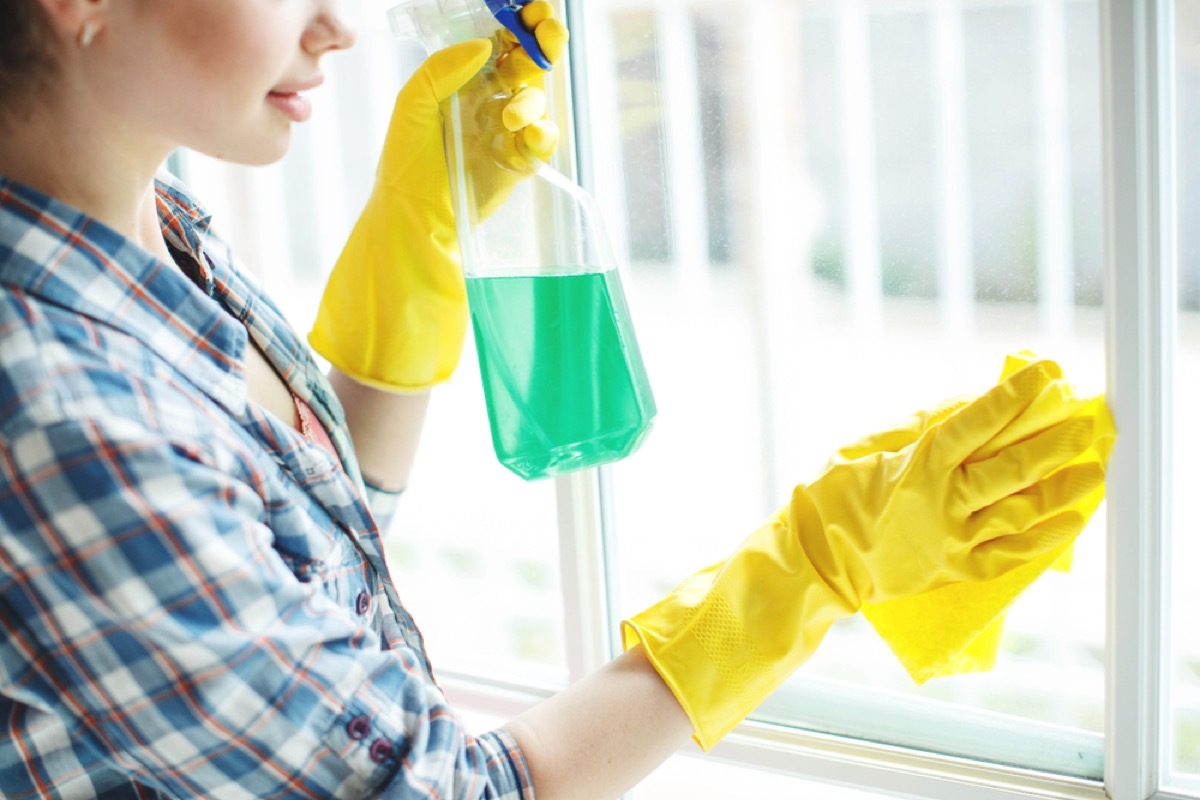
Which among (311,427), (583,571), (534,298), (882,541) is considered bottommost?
(583,571)

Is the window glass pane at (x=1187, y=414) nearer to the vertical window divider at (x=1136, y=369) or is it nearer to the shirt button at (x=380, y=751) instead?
the vertical window divider at (x=1136, y=369)

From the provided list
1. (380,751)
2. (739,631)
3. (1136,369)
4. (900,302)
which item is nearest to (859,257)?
(900,302)

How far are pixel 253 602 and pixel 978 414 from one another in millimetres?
560

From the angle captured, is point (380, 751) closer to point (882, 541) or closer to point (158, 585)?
point (158, 585)

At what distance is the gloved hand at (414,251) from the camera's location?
96cm

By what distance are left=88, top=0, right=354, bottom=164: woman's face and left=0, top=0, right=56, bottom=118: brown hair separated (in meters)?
0.03

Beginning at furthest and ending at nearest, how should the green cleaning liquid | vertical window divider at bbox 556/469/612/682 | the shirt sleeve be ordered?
vertical window divider at bbox 556/469/612/682, the green cleaning liquid, the shirt sleeve

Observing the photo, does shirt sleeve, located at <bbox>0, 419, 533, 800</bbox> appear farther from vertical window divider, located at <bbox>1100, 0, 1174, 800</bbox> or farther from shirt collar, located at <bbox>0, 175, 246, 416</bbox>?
vertical window divider, located at <bbox>1100, 0, 1174, 800</bbox>

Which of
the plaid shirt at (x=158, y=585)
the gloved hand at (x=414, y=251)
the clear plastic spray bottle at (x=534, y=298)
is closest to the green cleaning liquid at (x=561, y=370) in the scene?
the clear plastic spray bottle at (x=534, y=298)

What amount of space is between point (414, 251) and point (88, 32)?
381 mm

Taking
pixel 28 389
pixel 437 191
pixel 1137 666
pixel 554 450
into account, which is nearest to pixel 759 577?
pixel 554 450

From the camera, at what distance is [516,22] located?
894mm

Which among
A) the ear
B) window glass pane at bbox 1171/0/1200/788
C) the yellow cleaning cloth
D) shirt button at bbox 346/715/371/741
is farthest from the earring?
window glass pane at bbox 1171/0/1200/788

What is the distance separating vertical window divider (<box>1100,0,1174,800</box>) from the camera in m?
0.88
